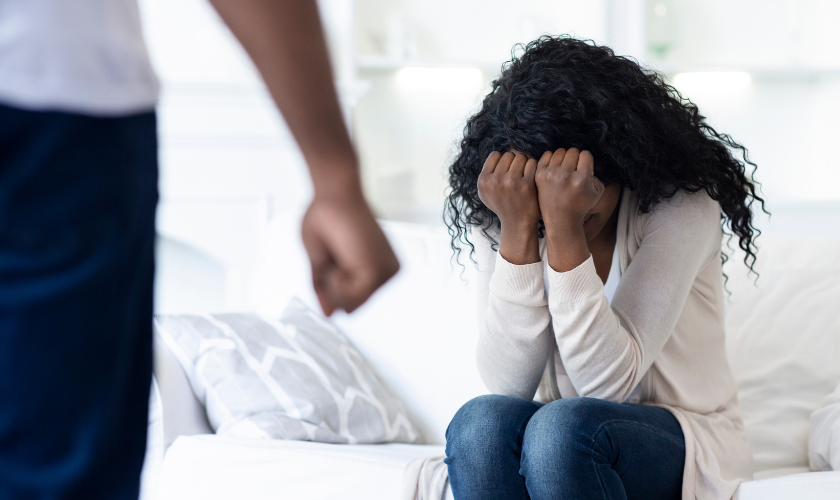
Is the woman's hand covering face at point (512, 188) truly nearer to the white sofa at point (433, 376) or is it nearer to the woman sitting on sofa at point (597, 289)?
the woman sitting on sofa at point (597, 289)

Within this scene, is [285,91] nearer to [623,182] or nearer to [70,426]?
[70,426]

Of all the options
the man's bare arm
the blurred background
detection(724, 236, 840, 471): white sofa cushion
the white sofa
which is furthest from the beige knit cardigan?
the blurred background

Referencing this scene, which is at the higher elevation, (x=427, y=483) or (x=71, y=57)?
(x=71, y=57)

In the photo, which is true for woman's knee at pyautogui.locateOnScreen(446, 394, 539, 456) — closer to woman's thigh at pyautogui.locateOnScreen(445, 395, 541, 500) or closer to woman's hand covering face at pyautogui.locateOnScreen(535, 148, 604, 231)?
woman's thigh at pyautogui.locateOnScreen(445, 395, 541, 500)

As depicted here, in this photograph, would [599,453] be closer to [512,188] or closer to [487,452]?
[487,452]

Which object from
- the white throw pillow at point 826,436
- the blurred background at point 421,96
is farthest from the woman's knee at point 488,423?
the blurred background at point 421,96

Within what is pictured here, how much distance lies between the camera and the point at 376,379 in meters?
1.67

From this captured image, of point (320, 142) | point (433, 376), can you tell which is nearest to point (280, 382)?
point (433, 376)

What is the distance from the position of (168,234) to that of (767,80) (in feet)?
7.61

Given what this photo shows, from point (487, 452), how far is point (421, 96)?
1917 millimetres

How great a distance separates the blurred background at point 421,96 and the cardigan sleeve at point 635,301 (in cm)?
106

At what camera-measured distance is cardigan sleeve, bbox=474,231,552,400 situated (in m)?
1.18

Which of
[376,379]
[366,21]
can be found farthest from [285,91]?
[366,21]

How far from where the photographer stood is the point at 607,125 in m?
1.15
